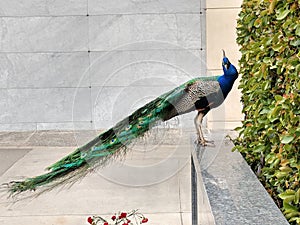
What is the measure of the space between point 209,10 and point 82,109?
2.05 metres

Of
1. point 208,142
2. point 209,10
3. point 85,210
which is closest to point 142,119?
point 208,142

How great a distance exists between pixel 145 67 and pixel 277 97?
17.0 ft

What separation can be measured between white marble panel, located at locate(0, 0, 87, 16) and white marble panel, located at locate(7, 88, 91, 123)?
0.98 m

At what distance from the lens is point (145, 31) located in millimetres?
6625

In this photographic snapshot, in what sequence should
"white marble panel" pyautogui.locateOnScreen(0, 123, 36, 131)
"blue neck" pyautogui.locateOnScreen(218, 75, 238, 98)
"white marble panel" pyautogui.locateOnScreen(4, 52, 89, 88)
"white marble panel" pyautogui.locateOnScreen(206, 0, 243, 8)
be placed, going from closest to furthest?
"blue neck" pyautogui.locateOnScreen(218, 75, 238, 98)
"white marble panel" pyautogui.locateOnScreen(206, 0, 243, 8)
"white marble panel" pyautogui.locateOnScreen(4, 52, 89, 88)
"white marble panel" pyautogui.locateOnScreen(0, 123, 36, 131)

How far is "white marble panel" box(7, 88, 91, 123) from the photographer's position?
22.0ft

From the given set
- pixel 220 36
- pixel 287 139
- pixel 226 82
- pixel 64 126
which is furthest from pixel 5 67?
pixel 287 139

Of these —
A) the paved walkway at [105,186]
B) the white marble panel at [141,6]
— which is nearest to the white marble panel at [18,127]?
the paved walkway at [105,186]

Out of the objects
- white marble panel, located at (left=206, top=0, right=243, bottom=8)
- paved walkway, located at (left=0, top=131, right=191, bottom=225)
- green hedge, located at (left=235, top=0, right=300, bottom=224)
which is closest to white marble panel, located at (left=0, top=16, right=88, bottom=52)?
paved walkway, located at (left=0, top=131, right=191, bottom=225)

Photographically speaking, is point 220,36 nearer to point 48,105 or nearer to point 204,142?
point 48,105

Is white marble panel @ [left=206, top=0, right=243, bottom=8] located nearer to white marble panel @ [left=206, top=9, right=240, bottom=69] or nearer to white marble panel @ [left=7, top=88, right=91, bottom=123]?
white marble panel @ [left=206, top=9, right=240, bottom=69]

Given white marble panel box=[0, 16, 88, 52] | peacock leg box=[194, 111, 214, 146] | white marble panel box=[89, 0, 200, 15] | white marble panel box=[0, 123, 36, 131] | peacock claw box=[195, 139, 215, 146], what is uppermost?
Result: white marble panel box=[89, 0, 200, 15]

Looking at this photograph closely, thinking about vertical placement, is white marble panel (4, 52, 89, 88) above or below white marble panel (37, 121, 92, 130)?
above

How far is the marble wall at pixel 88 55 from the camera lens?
6.58 m
